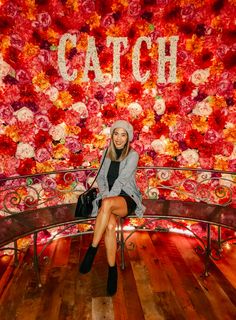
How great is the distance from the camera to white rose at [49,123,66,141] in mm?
3398

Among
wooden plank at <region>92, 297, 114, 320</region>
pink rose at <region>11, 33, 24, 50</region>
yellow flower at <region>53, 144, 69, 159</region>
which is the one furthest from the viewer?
yellow flower at <region>53, 144, 69, 159</region>

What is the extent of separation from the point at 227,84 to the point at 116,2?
5.13 ft

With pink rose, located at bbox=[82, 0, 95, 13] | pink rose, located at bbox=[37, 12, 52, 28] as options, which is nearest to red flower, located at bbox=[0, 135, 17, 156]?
pink rose, located at bbox=[37, 12, 52, 28]

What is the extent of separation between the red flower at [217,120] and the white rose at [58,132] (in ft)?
5.65

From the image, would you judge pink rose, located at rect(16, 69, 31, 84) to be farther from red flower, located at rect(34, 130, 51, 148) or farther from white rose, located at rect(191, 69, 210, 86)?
white rose, located at rect(191, 69, 210, 86)

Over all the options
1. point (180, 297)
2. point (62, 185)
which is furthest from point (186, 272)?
→ point (62, 185)

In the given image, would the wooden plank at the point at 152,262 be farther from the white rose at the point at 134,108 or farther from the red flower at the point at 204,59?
the red flower at the point at 204,59

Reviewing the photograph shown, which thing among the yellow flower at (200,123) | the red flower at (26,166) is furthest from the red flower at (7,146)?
the yellow flower at (200,123)

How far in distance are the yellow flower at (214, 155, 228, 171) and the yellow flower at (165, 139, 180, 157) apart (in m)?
0.46

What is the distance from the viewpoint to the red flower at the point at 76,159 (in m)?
3.51

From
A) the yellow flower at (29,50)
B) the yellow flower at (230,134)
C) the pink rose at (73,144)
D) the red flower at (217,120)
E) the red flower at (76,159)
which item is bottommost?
the red flower at (76,159)

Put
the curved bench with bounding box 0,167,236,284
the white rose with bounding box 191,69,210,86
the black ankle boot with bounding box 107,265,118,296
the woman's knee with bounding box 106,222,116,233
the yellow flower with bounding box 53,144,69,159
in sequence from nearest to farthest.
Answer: the black ankle boot with bounding box 107,265,118,296 < the woman's knee with bounding box 106,222,116,233 < the curved bench with bounding box 0,167,236,284 < the white rose with bounding box 191,69,210,86 < the yellow flower with bounding box 53,144,69,159

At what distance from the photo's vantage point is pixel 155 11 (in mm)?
3301

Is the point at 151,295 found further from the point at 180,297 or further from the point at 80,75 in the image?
the point at 80,75
